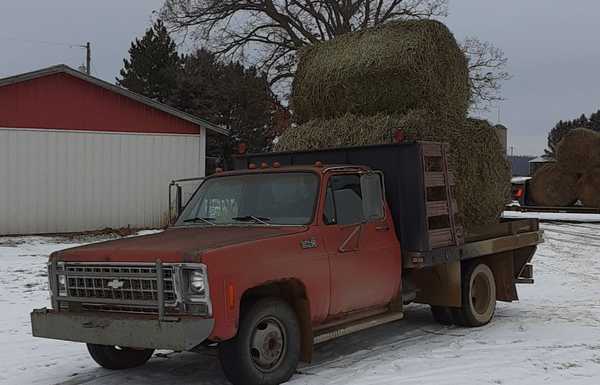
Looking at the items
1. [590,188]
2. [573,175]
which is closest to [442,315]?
[590,188]

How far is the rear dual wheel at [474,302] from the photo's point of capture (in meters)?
8.37

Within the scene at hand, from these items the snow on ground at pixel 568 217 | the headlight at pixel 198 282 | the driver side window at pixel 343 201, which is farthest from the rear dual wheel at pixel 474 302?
the snow on ground at pixel 568 217

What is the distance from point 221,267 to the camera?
5.36 m

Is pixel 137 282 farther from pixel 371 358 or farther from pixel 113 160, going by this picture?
pixel 113 160

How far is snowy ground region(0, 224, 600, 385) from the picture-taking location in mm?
6141

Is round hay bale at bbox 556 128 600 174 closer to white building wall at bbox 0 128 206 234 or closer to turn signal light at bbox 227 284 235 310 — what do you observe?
white building wall at bbox 0 128 206 234

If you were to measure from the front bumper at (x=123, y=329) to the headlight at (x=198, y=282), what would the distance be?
0.68 feet

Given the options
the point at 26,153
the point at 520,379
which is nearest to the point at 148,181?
the point at 26,153

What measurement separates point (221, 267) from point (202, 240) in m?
0.57

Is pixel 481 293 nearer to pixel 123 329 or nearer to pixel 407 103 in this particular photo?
pixel 407 103

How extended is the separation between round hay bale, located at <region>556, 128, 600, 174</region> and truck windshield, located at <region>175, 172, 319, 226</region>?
75.8 feet

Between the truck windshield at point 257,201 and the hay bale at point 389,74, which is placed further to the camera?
the hay bale at point 389,74

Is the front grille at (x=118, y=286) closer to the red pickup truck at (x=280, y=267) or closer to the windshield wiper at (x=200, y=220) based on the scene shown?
the red pickup truck at (x=280, y=267)

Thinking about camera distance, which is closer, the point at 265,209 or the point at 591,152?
the point at 265,209
